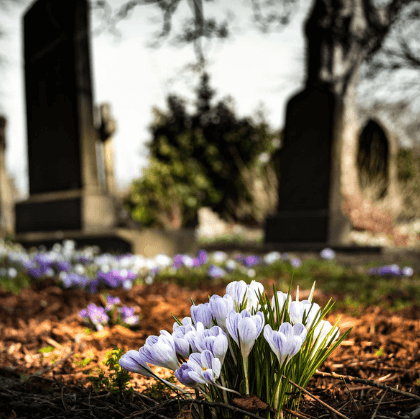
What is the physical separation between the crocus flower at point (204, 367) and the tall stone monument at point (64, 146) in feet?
17.2

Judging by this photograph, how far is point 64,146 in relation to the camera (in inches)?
275

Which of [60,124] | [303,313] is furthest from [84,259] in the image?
[303,313]

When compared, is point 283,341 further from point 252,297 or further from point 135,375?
point 135,375

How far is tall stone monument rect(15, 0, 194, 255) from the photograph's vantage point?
669 cm

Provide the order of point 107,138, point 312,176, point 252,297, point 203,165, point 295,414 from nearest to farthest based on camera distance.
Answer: point 295,414, point 252,297, point 312,176, point 107,138, point 203,165

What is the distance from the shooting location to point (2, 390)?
4.92 ft

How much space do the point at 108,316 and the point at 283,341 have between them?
1.63 meters

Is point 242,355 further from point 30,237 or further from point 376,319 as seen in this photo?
point 30,237

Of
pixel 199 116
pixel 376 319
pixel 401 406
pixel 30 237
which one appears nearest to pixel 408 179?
pixel 199 116

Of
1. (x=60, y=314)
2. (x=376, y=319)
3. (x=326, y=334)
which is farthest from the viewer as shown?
(x=60, y=314)

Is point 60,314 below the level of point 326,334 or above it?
below

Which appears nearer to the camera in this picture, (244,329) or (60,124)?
(244,329)

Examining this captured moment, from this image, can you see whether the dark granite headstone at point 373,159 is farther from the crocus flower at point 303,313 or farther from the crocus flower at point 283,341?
the crocus flower at point 283,341

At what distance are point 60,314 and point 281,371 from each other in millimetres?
2100
